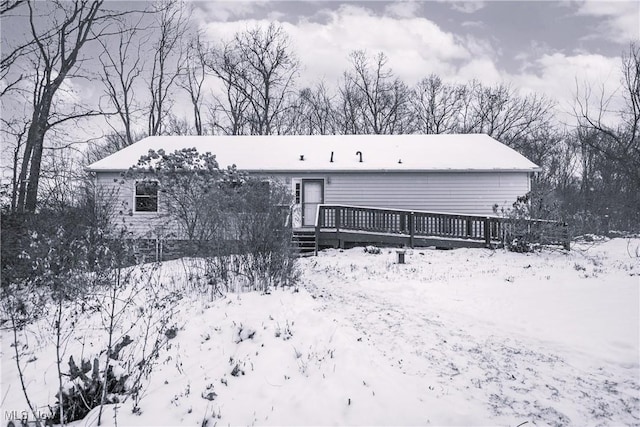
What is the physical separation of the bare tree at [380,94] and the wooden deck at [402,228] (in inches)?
689

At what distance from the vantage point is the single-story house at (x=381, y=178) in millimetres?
15617

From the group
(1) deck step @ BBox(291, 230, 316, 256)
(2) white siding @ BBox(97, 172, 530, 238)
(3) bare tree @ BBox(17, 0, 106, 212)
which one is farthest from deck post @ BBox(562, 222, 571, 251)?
(3) bare tree @ BBox(17, 0, 106, 212)

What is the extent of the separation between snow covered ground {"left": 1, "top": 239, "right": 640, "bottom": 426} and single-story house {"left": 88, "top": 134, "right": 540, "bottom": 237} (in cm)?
862

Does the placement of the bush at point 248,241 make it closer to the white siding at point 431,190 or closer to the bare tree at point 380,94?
the white siding at point 431,190

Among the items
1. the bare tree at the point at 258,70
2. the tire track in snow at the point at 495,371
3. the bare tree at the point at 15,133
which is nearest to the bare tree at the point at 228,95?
the bare tree at the point at 258,70

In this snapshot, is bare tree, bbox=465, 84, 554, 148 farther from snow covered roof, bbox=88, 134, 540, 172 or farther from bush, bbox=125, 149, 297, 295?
bush, bbox=125, 149, 297, 295

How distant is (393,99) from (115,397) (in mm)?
30411

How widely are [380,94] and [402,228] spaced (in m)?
20.2

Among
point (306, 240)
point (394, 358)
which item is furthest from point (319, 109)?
point (394, 358)

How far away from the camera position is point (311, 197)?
53.8ft

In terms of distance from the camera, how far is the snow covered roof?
1583 cm

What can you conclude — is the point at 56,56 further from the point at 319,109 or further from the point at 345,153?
the point at 319,109

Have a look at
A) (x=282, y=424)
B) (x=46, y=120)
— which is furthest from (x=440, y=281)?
(x=46, y=120)

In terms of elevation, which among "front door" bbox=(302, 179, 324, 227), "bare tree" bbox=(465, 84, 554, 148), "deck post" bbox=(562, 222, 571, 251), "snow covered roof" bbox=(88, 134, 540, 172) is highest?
"bare tree" bbox=(465, 84, 554, 148)
